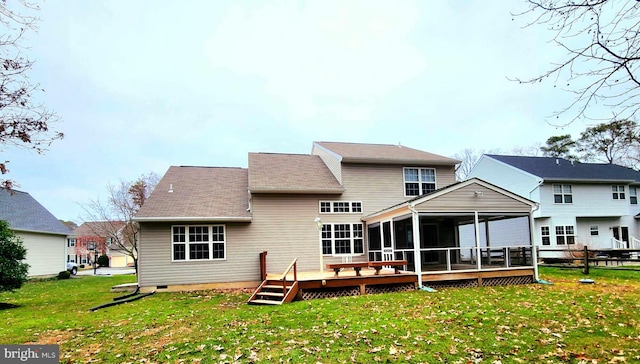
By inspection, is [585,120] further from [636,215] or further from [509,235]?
→ [636,215]

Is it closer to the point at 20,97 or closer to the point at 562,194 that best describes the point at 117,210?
the point at 20,97

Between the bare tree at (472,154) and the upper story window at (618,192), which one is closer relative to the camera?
the upper story window at (618,192)

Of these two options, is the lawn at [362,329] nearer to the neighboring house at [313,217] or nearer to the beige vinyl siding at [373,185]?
the neighboring house at [313,217]

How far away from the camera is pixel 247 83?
62.4 ft

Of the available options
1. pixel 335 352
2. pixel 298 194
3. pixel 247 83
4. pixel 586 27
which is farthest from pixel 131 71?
pixel 586 27

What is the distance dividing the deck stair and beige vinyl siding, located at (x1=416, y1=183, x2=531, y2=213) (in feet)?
16.0

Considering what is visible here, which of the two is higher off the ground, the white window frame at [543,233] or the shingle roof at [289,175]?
the shingle roof at [289,175]

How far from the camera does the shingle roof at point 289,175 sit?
53.6 ft

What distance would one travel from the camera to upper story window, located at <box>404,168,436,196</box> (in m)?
18.3

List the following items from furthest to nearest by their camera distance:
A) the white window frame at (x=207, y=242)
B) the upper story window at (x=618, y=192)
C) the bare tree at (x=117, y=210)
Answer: the bare tree at (x=117, y=210)
the upper story window at (x=618, y=192)
the white window frame at (x=207, y=242)

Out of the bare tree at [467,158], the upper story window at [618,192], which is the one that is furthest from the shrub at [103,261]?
the upper story window at [618,192]

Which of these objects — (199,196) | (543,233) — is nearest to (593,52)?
(199,196)

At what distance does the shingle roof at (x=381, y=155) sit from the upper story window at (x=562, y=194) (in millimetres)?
9777

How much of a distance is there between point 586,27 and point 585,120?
97 centimetres
